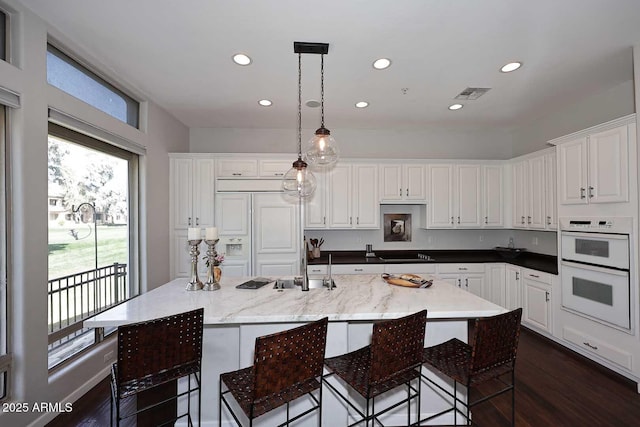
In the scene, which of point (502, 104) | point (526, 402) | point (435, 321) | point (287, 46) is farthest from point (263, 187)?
point (526, 402)

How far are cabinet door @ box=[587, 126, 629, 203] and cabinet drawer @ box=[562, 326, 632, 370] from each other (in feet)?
4.50

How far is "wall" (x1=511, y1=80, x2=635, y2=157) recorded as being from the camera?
3.17m

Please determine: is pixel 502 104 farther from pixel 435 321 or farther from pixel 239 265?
pixel 239 265

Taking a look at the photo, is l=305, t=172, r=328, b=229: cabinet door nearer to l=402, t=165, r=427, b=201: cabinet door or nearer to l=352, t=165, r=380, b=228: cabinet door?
l=352, t=165, r=380, b=228: cabinet door

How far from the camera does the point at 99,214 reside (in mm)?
2867

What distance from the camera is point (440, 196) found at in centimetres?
445

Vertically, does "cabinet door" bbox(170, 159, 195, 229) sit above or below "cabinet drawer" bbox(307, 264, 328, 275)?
above

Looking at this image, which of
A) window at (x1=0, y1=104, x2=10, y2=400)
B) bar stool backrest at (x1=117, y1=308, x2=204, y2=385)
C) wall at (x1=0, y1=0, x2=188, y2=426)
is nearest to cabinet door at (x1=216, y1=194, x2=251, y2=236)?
wall at (x1=0, y1=0, x2=188, y2=426)

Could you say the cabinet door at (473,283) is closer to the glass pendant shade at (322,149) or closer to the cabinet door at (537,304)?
the cabinet door at (537,304)

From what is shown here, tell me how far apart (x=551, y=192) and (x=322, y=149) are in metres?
3.21

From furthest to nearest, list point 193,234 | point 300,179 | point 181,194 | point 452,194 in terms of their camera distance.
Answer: point 452,194, point 181,194, point 300,179, point 193,234

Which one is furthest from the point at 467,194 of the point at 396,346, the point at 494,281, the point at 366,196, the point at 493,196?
the point at 396,346

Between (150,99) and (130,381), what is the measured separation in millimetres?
3187

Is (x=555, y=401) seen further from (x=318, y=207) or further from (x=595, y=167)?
(x=318, y=207)
